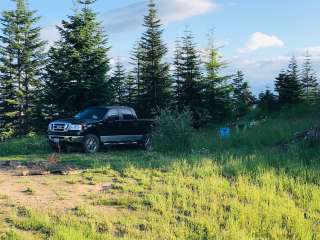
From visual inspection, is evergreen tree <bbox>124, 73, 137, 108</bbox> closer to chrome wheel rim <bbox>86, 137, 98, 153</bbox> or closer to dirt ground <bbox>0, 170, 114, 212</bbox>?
chrome wheel rim <bbox>86, 137, 98, 153</bbox>

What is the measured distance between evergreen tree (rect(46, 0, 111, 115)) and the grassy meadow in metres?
18.6

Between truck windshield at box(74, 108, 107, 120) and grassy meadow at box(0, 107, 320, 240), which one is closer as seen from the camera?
grassy meadow at box(0, 107, 320, 240)

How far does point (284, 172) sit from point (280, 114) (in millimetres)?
21032

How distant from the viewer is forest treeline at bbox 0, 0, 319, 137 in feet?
104

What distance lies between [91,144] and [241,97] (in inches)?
1057

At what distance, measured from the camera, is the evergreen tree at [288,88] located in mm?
35438

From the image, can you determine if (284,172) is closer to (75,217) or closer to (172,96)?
(75,217)

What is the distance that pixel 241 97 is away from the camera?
44.5 m

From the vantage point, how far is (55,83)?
31844 millimetres

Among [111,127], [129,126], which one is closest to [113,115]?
[111,127]

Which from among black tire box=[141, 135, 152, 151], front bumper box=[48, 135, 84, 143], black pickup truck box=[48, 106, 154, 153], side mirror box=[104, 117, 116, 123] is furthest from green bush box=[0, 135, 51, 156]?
black tire box=[141, 135, 152, 151]

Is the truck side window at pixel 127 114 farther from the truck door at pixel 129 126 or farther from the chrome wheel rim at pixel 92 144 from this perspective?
the chrome wheel rim at pixel 92 144

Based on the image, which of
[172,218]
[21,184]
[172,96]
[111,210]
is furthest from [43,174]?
[172,96]

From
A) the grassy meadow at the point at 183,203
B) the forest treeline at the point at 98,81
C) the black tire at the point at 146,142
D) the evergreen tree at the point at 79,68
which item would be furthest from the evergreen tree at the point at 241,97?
the grassy meadow at the point at 183,203
